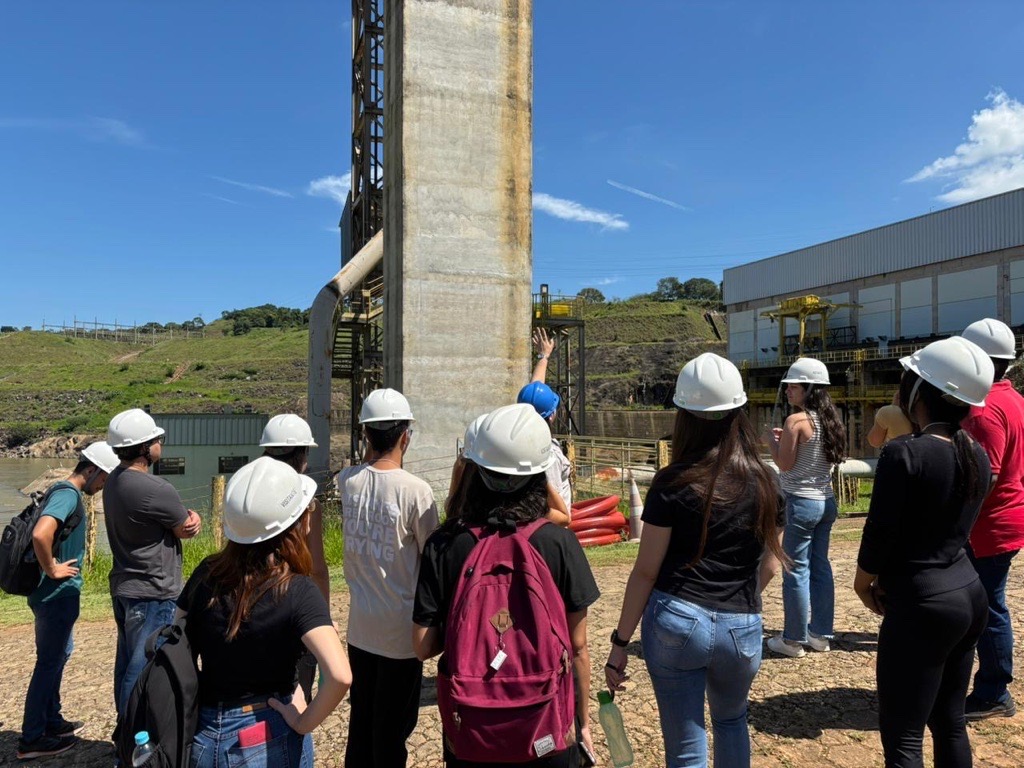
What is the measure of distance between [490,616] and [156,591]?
6.97ft

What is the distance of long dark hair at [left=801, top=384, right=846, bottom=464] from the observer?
163 inches

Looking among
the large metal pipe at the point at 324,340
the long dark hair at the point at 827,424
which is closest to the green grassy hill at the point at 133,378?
the large metal pipe at the point at 324,340

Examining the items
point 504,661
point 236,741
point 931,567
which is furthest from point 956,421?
point 236,741

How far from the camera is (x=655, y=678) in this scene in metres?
2.31

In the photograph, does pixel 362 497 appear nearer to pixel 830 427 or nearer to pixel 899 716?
pixel 899 716

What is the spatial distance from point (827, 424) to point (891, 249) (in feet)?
147

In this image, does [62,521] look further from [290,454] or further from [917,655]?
[917,655]

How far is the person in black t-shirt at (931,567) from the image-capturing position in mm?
2340

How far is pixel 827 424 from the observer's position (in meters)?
4.16

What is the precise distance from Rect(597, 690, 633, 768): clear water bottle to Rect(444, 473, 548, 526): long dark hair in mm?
778

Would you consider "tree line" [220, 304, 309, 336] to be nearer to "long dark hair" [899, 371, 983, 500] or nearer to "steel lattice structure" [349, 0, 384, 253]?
"steel lattice structure" [349, 0, 384, 253]

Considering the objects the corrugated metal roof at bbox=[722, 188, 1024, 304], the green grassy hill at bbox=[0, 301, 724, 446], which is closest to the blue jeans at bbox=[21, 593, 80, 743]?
the corrugated metal roof at bbox=[722, 188, 1024, 304]

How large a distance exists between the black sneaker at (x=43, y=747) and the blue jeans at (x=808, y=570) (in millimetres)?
4011

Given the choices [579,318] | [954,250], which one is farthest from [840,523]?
[954,250]
